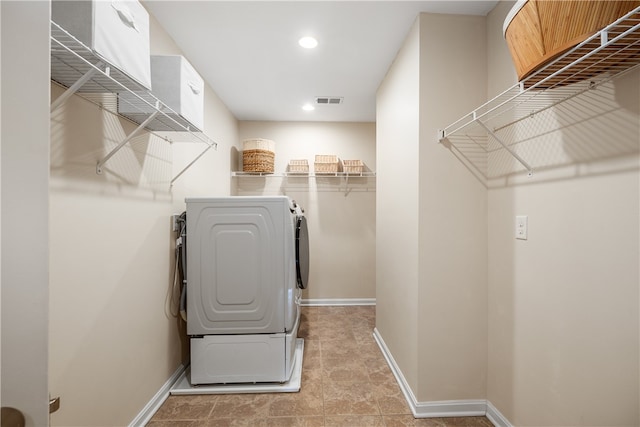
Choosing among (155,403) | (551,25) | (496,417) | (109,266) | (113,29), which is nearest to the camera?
(551,25)

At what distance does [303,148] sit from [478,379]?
329 cm

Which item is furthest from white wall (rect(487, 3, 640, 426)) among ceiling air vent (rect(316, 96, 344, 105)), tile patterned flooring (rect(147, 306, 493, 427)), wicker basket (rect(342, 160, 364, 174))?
wicker basket (rect(342, 160, 364, 174))

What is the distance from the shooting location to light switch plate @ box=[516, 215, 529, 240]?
1517mm

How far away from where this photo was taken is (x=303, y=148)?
4156 millimetres

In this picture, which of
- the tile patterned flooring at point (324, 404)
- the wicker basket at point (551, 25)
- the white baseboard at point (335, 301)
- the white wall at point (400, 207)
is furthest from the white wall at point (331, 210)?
the wicker basket at point (551, 25)

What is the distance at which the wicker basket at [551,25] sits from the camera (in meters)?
0.80

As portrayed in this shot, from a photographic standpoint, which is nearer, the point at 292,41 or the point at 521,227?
the point at 521,227

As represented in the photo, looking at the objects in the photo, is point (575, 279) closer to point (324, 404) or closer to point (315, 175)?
point (324, 404)

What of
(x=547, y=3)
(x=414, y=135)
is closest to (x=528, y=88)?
(x=547, y=3)

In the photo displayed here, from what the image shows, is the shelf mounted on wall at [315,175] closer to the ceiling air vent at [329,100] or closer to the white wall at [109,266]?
the ceiling air vent at [329,100]

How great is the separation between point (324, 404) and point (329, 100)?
292 cm

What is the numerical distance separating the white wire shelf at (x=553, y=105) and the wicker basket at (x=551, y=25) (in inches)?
1.2

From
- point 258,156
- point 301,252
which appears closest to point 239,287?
point 301,252

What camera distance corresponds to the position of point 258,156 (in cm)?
369
